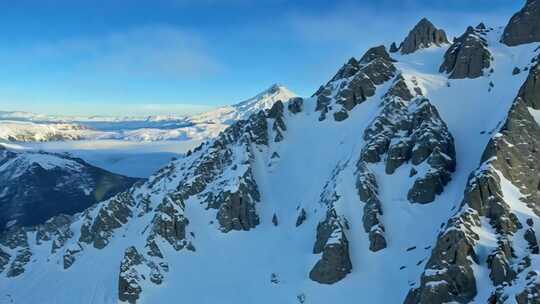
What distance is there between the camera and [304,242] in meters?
168

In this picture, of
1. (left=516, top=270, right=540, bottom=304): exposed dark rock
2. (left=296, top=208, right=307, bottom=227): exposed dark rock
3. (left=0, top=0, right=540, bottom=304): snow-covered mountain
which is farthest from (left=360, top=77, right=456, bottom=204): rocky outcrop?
(left=516, top=270, right=540, bottom=304): exposed dark rock

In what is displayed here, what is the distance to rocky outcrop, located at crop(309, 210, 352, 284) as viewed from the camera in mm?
147875

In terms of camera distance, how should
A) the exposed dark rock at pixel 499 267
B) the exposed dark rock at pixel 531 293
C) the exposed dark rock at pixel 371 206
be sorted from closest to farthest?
the exposed dark rock at pixel 531 293 < the exposed dark rock at pixel 499 267 < the exposed dark rock at pixel 371 206

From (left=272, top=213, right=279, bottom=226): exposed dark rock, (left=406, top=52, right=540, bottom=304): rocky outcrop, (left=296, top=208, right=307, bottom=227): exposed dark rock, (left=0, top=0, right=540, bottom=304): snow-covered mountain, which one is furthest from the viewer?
(left=272, top=213, right=279, bottom=226): exposed dark rock

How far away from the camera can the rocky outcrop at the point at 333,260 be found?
148m

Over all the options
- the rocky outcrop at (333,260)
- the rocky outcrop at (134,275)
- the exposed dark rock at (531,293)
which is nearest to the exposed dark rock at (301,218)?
the rocky outcrop at (333,260)

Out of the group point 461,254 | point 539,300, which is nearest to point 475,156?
point 461,254

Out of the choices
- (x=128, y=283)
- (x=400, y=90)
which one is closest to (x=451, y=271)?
(x=400, y=90)

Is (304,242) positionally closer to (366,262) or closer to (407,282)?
(366,262)

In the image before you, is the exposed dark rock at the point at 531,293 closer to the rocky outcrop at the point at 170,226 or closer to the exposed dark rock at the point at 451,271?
the exposed dark rock at the point at 451,271

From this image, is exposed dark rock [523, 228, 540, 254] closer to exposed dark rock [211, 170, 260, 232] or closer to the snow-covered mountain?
the snow-covered mountain

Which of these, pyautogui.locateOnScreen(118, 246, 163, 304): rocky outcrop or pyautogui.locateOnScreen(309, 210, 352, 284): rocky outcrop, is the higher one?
pyautogui.locateOnScreen(309, 210, 352, 284): rocky outcrop

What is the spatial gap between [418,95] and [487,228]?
74365 mm

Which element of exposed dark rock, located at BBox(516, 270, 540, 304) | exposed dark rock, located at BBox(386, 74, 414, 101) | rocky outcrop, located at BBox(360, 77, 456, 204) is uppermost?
exposed dark rock, located at BBox(386, 74, 414, 101)
